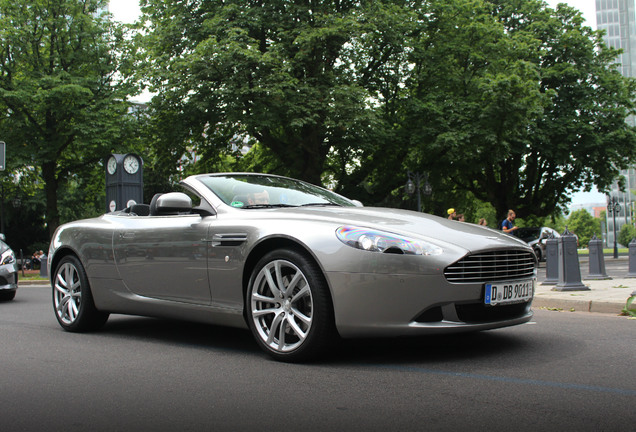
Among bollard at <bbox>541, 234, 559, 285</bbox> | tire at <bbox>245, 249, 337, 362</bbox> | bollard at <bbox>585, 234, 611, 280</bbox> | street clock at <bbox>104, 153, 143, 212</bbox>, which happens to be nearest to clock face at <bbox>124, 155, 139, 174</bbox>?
street clock at <bbox>104, 153, 143, 212</bbox>

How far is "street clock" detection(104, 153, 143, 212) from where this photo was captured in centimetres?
2169

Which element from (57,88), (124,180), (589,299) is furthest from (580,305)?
(57,88)

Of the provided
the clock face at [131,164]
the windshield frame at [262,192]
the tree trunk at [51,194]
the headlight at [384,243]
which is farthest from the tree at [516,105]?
the headlight at [384,243]

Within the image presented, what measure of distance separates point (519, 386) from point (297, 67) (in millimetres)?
18535

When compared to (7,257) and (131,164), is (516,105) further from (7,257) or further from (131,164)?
(7,257)

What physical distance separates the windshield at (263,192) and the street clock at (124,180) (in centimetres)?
1653

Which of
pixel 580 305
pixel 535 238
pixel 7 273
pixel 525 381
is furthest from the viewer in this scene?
pixel 535 238

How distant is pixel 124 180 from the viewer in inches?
861

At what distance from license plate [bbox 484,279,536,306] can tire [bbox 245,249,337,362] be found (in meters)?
1.04

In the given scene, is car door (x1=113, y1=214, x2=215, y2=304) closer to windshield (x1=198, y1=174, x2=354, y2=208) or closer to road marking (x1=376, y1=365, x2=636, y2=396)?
windshield (x1=198, y1=174, x2=354, y2=208)

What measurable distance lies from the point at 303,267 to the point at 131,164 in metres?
18.9

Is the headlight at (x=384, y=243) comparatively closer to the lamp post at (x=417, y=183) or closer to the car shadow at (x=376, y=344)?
the car shadow at (x=376, y=344)

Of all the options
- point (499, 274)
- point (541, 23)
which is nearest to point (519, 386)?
point (499, 274)

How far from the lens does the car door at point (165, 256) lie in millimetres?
5188
